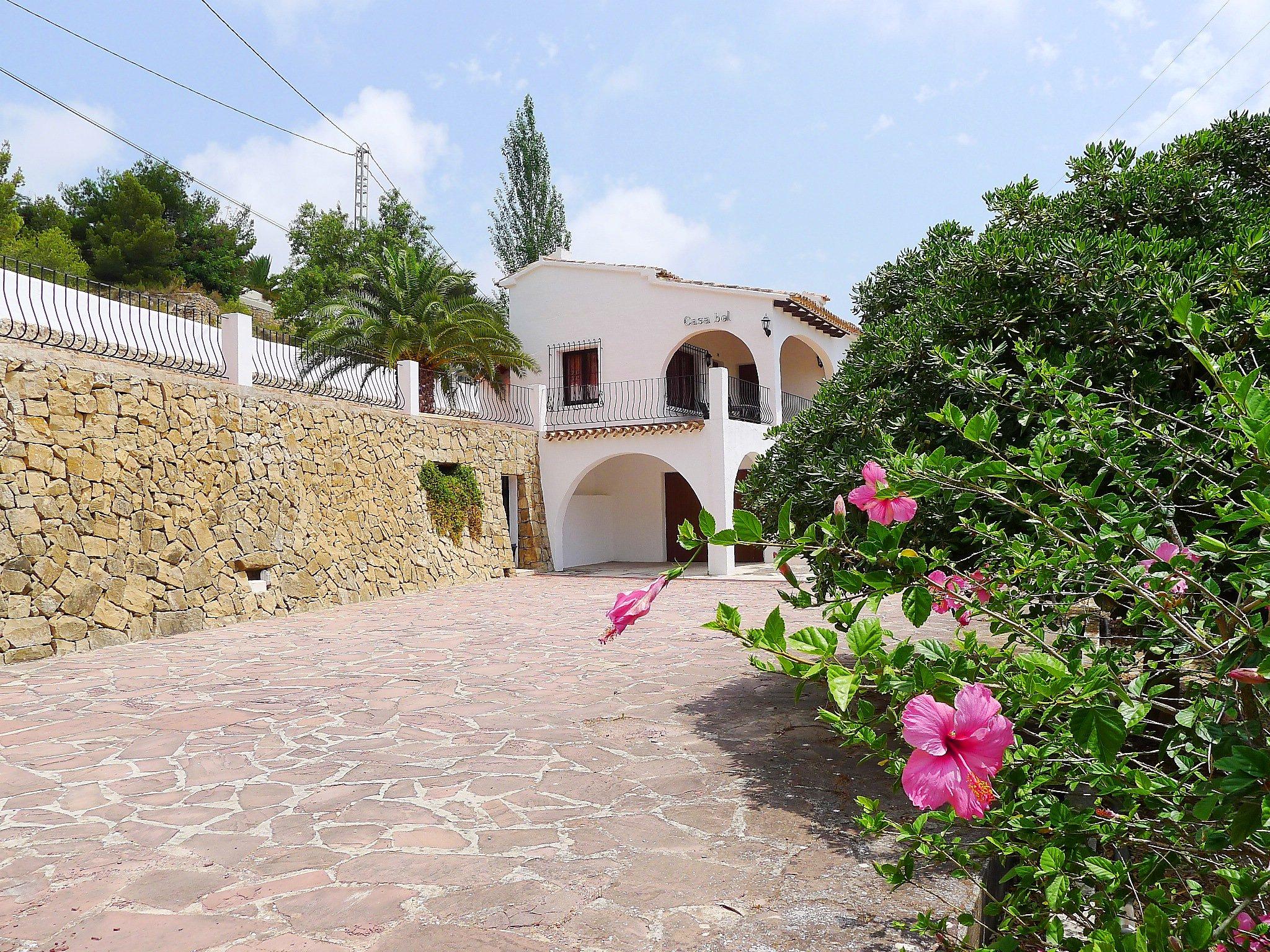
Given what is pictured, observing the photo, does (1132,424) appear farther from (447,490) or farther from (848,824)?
(447,490)

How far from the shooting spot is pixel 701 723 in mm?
5625

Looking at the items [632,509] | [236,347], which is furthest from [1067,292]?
[632,509]

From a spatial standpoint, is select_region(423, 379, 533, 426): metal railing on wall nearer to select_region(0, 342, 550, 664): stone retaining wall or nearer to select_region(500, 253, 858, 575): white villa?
select_region(500, 253, 858, 575): white villa

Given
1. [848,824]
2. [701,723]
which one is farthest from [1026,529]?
[701,723]

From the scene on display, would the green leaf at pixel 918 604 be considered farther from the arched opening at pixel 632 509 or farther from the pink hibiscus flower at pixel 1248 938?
the arched opening at pixel 632 509

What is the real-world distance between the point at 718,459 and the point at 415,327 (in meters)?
6.77

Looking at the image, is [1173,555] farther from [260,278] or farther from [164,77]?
[260,278]

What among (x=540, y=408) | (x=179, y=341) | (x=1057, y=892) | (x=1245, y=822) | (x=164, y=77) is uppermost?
(x=164, y=77)

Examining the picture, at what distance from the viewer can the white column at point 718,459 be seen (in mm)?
15945

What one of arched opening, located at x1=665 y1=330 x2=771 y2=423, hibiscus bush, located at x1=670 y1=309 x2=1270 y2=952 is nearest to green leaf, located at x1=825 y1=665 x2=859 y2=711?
hibiscus bush, located at x1=670 y1=309 x2=1270 y2=952

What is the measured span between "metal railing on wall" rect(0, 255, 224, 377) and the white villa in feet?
25.1

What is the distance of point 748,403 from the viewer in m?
18.8

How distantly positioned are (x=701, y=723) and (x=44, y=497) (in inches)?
295

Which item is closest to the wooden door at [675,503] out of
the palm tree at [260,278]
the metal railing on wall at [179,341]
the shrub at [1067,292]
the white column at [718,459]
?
the white column at [718,459]
